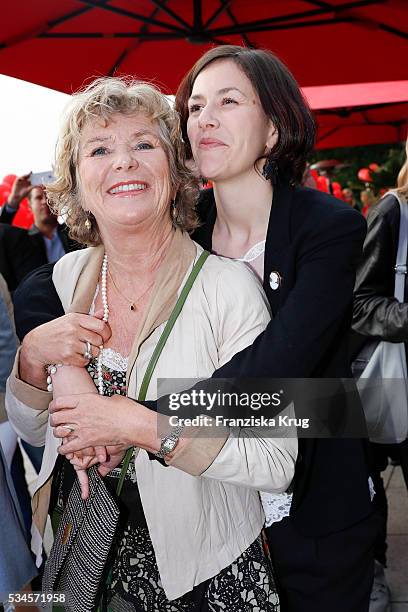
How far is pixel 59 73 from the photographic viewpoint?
16.2ft

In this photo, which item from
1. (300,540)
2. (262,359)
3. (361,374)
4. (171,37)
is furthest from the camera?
(171,37)

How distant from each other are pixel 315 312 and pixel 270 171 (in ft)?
1.79

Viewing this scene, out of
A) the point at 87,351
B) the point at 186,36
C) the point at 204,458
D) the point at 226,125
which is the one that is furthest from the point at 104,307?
the point at 186,36

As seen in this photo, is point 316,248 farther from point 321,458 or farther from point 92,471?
point 92,471

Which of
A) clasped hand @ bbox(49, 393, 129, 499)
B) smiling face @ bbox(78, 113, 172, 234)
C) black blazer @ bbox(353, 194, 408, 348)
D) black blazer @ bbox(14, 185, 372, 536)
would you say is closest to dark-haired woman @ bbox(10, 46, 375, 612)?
black blazer @ bbox(14, 185, 372, 536)

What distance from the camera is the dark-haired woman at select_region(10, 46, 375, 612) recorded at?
1.74 m

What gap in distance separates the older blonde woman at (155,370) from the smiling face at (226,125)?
166mm

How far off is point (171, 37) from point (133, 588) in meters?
4.02

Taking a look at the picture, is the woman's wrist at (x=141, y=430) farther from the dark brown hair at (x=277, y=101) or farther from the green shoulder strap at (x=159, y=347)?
the dark brown hair at (x=277, y=101)

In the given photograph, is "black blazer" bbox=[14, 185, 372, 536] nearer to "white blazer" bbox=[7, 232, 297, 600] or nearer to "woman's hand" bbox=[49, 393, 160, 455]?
"white blazer" bbox=[7, 232, 297, 600]

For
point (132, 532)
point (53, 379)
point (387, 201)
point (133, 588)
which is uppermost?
point (387, 201)

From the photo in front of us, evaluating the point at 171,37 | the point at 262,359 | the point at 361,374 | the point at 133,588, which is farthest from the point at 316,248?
the point at 171,37

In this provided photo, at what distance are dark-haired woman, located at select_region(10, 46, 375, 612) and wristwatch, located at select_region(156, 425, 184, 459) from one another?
0.09 ft

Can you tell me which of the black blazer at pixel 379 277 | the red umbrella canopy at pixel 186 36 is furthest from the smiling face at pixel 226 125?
the red umbrella canopy at pixel 186 36
